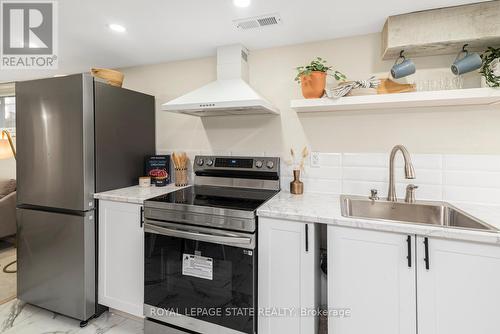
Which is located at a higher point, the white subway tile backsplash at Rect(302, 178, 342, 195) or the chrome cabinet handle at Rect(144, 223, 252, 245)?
the white subway tile backsplash at Rect(302, 178, 342, 195)

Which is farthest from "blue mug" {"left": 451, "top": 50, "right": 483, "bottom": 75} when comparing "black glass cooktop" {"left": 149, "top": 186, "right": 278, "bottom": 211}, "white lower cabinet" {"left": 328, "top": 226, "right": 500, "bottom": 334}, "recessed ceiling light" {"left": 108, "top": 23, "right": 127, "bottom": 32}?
"recessed ceiling light" {"left": 108, "top": 23, "right": 127, "bottom": 32}

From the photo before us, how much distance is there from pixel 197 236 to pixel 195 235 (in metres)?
0.02

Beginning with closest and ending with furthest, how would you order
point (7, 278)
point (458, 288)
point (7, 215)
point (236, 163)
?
point (458, 288) → point (236, 163) → point (7, 278) → point (7, 215)

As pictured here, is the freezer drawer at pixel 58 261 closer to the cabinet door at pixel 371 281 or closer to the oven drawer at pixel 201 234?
the oven drawer at pixel 201 234

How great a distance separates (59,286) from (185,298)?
1042mm

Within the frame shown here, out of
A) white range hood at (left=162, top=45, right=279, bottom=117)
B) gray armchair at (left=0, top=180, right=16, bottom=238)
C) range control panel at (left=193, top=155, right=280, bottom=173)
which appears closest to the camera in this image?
white range hood at (left=162, top=45, right=279, bottom=117)

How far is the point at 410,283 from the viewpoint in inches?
49.1

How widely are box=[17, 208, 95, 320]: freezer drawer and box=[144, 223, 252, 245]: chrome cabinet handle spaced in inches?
21.9

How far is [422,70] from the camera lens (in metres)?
1.77

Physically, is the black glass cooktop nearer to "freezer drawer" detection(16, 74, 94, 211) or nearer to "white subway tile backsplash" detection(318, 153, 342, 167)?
"white subway tile backsplash" detection(318, 153, 342, 167)

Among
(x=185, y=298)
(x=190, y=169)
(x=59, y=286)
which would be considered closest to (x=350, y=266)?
(x=185, y=298)

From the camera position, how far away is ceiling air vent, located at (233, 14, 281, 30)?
1719 millimetres

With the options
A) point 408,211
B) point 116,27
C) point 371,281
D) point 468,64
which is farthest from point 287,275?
point 116,27

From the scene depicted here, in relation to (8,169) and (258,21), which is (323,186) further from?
(8,169)
